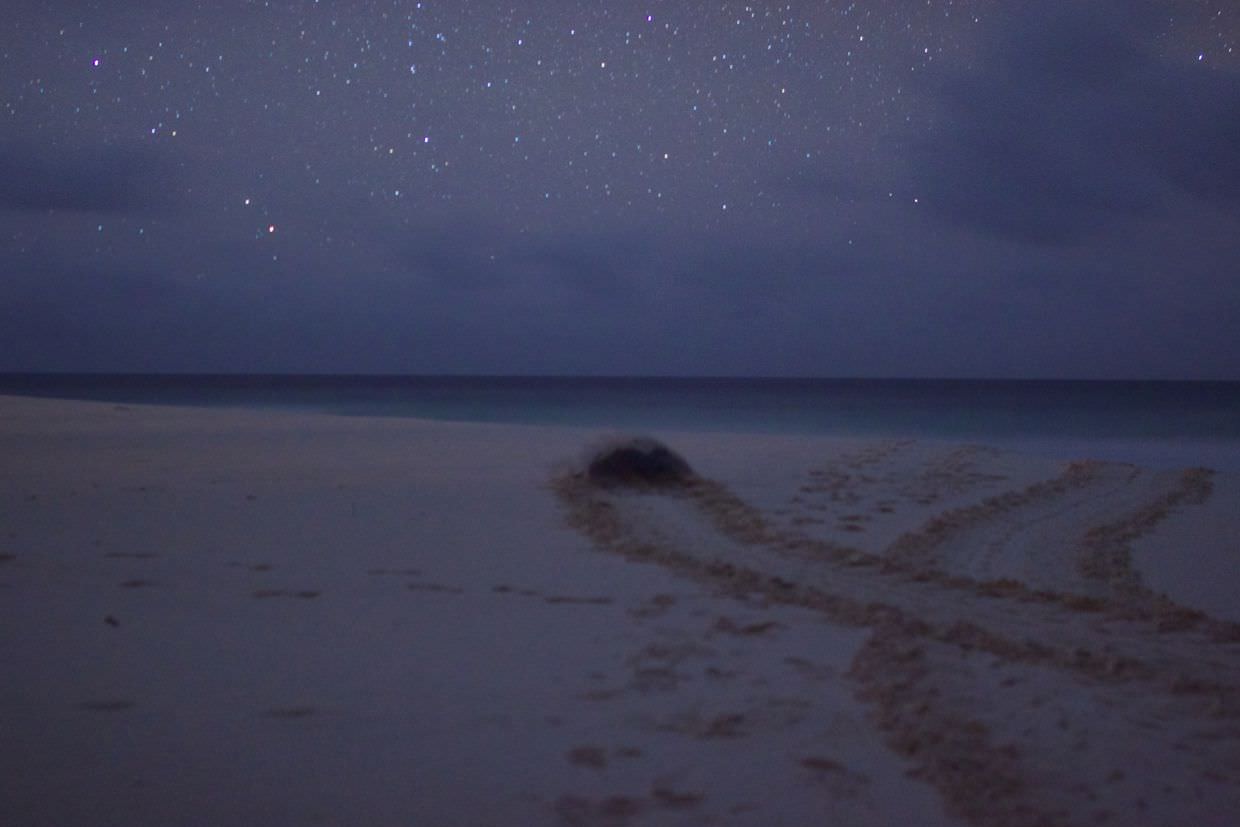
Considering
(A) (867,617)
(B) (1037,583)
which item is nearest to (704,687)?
(A) (867,617)

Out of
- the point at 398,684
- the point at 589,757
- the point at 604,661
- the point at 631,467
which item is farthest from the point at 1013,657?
the point at 631,467

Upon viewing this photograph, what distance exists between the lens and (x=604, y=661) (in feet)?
12.7

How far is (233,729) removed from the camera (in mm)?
3182

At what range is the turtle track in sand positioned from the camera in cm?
285

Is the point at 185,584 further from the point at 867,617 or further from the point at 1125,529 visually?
the point at 1125,529

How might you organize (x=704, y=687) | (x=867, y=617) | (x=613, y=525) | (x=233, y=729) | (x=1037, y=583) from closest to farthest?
(x=233, y=729), (x=704, y=687), (x=867, y=617), (x=1037, y=583), (x=613, y=525)

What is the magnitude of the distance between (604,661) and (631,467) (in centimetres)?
480

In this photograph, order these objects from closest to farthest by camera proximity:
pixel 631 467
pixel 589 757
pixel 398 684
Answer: pixel 589 757, pixel 398 684, pixel 631 467

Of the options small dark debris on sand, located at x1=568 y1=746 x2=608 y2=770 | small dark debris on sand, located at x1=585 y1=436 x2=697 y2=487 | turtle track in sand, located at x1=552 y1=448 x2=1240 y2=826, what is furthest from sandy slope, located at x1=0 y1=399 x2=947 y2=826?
small dark debris on sand, located at x1=585 y1=436 x2=697 y2=487

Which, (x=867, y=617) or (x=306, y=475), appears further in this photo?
(x=306, y=475)

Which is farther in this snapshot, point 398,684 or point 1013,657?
point 1013,657

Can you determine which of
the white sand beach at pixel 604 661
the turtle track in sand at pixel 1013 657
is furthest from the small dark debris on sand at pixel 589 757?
the turtle track in sand at pixel 1013 657

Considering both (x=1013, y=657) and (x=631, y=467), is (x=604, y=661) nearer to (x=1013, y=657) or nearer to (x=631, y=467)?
(x=1013, y=657)

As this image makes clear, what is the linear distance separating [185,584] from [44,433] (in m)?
9.38
